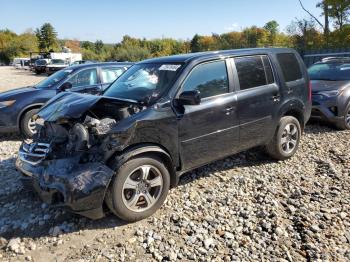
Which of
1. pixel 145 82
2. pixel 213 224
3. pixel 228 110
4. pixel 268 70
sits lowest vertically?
pixel 213 224

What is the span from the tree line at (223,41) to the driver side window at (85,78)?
55.4 ft

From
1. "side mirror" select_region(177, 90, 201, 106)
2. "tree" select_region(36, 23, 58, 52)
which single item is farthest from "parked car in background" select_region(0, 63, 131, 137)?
"tree" select_region(36, 23, 58, 52)

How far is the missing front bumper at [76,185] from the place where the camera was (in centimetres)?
339

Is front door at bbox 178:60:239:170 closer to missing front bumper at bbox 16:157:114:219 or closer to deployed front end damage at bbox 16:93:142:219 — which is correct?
deployed front end damage at bbox 16:93:142:219

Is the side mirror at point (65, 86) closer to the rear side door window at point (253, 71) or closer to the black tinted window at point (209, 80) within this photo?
the black tinted window at point (209, 80)

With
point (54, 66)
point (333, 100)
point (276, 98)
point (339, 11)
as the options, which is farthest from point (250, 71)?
point (54, 66)

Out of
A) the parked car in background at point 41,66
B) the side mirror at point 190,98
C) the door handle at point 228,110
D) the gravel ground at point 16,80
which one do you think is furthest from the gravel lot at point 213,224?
the parked car in background at point 41,66

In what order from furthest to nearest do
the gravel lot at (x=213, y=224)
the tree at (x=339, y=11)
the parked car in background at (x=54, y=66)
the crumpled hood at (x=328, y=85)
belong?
the parked car in background at (x=54, y=66), the tree at (x=339, y=11), the crumpled hood at (x=328, y=85), the gravel lot at (x=213, y=224)

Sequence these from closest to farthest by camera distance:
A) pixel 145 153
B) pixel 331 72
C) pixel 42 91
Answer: pixel 145 153, pixel 42 91, pixel 331 72

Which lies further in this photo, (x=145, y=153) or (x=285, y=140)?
(x=285, y=140)

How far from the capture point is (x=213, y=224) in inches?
149

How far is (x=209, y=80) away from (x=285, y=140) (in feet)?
6.45

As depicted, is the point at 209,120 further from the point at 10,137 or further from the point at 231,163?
the point at 10,137

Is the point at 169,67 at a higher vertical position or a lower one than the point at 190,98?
higher
